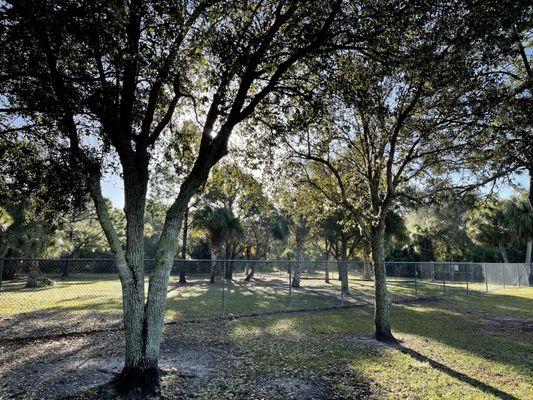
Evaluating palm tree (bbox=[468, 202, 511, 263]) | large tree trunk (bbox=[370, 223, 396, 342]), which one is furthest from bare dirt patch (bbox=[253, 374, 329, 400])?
palm tree (bbox=[468, 202, 511, 263])

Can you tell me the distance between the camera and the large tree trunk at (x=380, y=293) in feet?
27.7

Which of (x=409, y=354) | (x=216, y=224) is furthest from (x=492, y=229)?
→ (x=409, y=354)

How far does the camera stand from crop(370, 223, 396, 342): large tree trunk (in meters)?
8.43

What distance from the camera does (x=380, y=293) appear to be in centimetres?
860

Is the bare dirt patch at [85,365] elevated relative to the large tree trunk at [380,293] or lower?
lower

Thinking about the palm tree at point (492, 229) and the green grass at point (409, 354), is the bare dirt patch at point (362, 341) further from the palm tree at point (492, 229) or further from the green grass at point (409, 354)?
the palm tree at point (492, 229)

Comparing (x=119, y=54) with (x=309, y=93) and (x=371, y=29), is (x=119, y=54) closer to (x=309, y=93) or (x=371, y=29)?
(x=309, y=93)

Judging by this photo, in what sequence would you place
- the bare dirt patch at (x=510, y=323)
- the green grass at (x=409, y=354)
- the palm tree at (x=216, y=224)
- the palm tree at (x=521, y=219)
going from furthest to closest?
the palm tree at (x=521, y=219) → the palm tree at (x=216, y=224) → the bare dirt patch at (x=510, y=323) → the green grass at (x=409, y=354)

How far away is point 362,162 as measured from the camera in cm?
1040

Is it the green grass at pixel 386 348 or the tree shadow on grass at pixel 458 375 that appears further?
the green grass at pixel 386 348

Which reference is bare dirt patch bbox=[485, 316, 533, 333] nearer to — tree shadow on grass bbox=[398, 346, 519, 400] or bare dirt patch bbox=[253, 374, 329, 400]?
tree shadow on grass bbox=[398, 346, 519, 400]

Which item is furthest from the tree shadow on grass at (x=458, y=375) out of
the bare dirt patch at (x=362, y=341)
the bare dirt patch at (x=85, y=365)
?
the bare dirt patch at (x=85, y=365)

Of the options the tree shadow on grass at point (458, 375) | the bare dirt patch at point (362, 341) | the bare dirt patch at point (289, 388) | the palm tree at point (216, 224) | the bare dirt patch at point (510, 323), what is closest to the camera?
the bare dirt patch at point (289, 388)

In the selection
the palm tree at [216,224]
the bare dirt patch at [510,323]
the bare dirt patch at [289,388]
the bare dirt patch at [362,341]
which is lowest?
the bare dirt patch at [510,323]
